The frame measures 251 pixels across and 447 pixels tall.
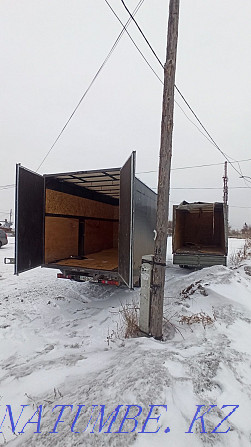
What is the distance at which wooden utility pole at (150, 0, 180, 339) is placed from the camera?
3215mm

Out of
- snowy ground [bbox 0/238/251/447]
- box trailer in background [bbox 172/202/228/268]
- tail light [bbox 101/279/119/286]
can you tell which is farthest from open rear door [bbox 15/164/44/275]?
box trailer in background [bbox 172/202/228/268]

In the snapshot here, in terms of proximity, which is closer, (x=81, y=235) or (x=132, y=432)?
(x=132, y=432)

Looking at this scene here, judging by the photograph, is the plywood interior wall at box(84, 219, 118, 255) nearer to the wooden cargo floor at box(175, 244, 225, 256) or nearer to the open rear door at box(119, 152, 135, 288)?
the wooden cargo floor at box(175, 244, 225, 256)

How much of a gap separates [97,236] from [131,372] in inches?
271

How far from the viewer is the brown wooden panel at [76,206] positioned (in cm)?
626

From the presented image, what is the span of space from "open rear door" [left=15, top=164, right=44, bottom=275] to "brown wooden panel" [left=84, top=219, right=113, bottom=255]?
256cm

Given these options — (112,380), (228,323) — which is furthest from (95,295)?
(112,380)

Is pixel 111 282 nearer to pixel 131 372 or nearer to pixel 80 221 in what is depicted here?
pixel 131 372

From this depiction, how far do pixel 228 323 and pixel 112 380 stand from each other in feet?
6.67

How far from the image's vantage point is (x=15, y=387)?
8.16 feet

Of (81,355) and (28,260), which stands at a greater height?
(28,260)

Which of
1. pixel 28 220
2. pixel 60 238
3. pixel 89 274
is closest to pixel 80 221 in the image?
pixel 60 238

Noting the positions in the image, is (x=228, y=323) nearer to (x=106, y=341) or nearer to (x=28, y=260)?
(x=106, y=341)

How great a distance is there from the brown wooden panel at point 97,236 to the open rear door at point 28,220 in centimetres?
256
